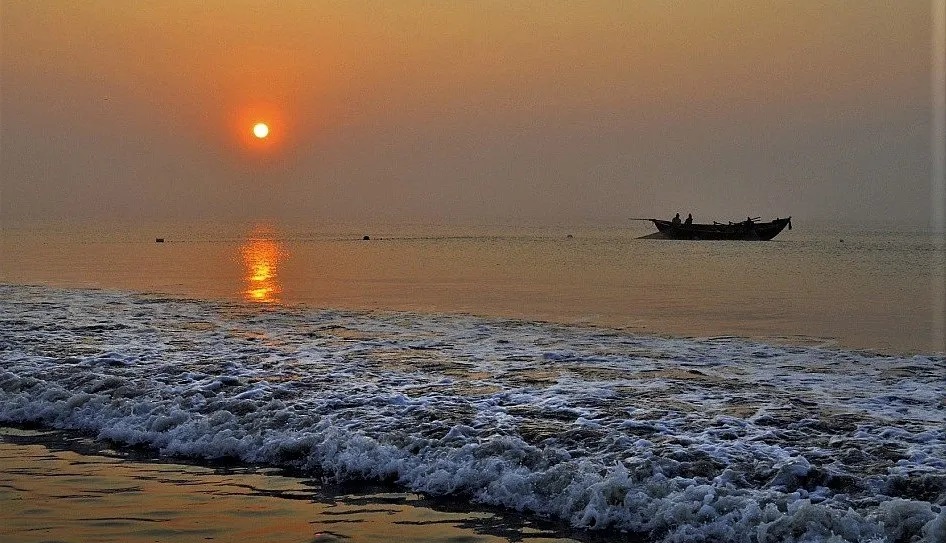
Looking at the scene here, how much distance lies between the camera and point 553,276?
145 ft

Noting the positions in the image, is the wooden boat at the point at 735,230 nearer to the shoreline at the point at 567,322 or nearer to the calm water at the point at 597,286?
the calm water at the point at 597,286

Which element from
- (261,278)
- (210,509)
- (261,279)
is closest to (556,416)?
(210,509)

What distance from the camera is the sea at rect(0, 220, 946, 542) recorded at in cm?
861

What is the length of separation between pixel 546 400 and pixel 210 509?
5.61 meters

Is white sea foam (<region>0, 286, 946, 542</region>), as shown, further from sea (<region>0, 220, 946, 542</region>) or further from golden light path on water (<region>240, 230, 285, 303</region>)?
golden light path on water (<region>240, 230, 285, 303</region>)

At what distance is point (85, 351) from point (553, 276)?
29564 millimetres

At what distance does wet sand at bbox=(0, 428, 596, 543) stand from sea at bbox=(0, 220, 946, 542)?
1.33 ft

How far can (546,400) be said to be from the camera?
41.6 feet

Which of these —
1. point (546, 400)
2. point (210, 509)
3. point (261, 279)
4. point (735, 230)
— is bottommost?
point (210, 509)

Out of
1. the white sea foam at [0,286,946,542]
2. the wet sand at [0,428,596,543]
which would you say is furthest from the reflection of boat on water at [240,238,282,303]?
the wet sand at [0,428,596,543]

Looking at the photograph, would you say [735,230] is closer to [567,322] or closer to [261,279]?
[261,279]

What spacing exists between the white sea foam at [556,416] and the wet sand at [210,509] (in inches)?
23.8

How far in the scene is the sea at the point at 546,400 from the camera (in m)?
8.61

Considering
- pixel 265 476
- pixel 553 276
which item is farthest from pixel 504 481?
pixel 553 276
